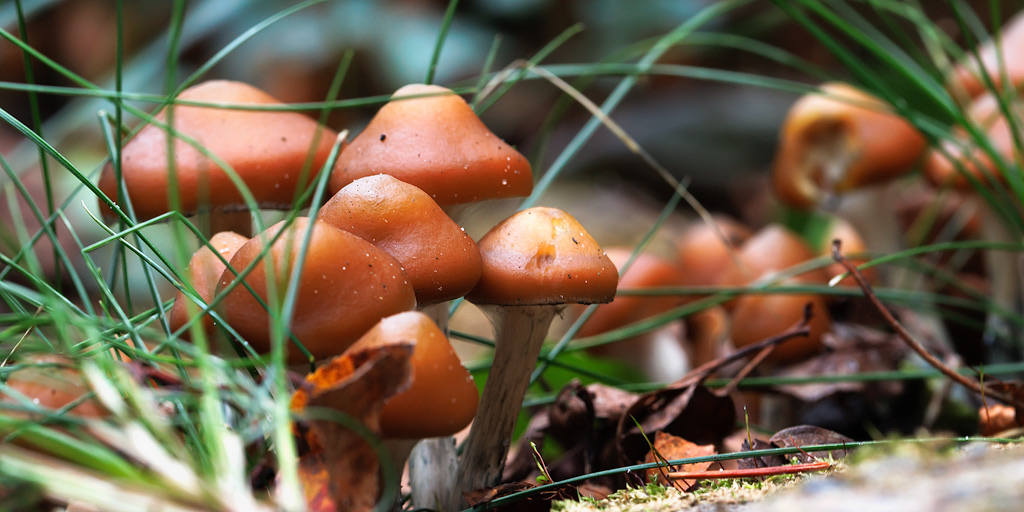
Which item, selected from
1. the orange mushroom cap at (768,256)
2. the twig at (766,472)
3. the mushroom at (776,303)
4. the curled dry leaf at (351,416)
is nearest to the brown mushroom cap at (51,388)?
the curled dry leaf at (351,416)

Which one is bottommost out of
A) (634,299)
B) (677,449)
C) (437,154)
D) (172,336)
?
(677,449)

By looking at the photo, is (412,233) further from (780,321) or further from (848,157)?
(848,157)

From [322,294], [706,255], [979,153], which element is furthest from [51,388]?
[979,153]

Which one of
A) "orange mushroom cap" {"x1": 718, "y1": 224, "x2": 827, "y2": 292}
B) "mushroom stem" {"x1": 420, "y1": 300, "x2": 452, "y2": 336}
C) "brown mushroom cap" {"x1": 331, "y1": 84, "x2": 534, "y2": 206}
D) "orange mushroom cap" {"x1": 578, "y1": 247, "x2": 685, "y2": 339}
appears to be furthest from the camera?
"orange mushroom cap" {"x1": 578, "y1": 247, "x2": 685, "y2": 339}

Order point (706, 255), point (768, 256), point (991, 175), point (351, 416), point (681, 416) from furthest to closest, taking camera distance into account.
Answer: point (706, 255), point (768, 256), point (991, 175), point (681, 416), point (351, 416)

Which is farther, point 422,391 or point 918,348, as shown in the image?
point 918,348

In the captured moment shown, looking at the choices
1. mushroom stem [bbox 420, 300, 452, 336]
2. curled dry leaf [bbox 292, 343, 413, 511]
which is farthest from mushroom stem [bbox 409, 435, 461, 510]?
curled dry leaf [bbox 292, 343, 413, 511]

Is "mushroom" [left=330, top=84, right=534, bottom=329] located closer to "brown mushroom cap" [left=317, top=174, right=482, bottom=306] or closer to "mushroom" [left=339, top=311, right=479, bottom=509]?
"brown mushroom cap" [left=317, top=174, right=482, bottom=306]

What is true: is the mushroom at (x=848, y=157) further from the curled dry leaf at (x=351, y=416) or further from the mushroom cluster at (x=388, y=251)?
the curled dry leaf at (x=351, y=416)
